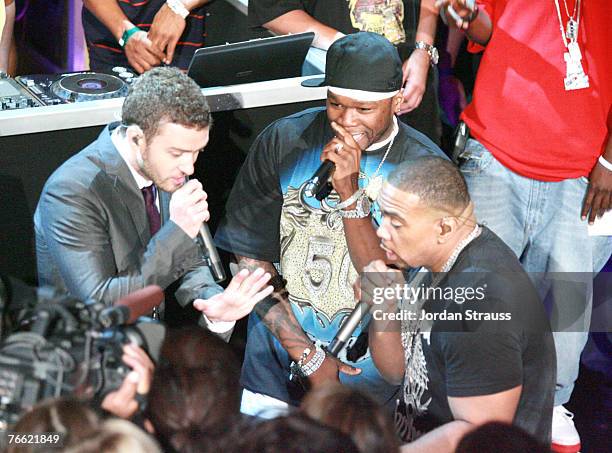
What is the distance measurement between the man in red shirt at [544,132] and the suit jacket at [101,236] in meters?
0.91

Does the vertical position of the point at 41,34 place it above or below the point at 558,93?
below

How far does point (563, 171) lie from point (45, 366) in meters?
1.57

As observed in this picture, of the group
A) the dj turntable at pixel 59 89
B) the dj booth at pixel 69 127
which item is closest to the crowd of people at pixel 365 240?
the dj booth at pixel 69 127

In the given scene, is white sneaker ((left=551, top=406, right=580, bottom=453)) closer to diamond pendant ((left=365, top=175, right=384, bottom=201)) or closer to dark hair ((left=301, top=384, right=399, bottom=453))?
diamond pendant ((left=365, top=175, right=384, bottom=201))

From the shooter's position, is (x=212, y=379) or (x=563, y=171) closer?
(x=212, y=379)

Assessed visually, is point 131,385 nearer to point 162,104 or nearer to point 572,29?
point 162,104

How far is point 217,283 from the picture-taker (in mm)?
2797

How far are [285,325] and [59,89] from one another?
89cm

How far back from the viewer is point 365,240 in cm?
267

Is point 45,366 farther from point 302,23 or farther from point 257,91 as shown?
point 302,23

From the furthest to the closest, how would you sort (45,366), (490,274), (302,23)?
(302,23) < (490,274) < (45,366)

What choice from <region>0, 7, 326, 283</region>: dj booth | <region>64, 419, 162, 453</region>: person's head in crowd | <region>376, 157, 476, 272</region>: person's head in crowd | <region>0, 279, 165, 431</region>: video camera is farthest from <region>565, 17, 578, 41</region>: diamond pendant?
<region>64, 419, 162, 453</region>: person's head in crowd

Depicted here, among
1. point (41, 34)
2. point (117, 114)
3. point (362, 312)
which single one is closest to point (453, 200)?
point (362, 312)

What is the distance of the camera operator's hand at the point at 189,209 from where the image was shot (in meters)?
2.47
